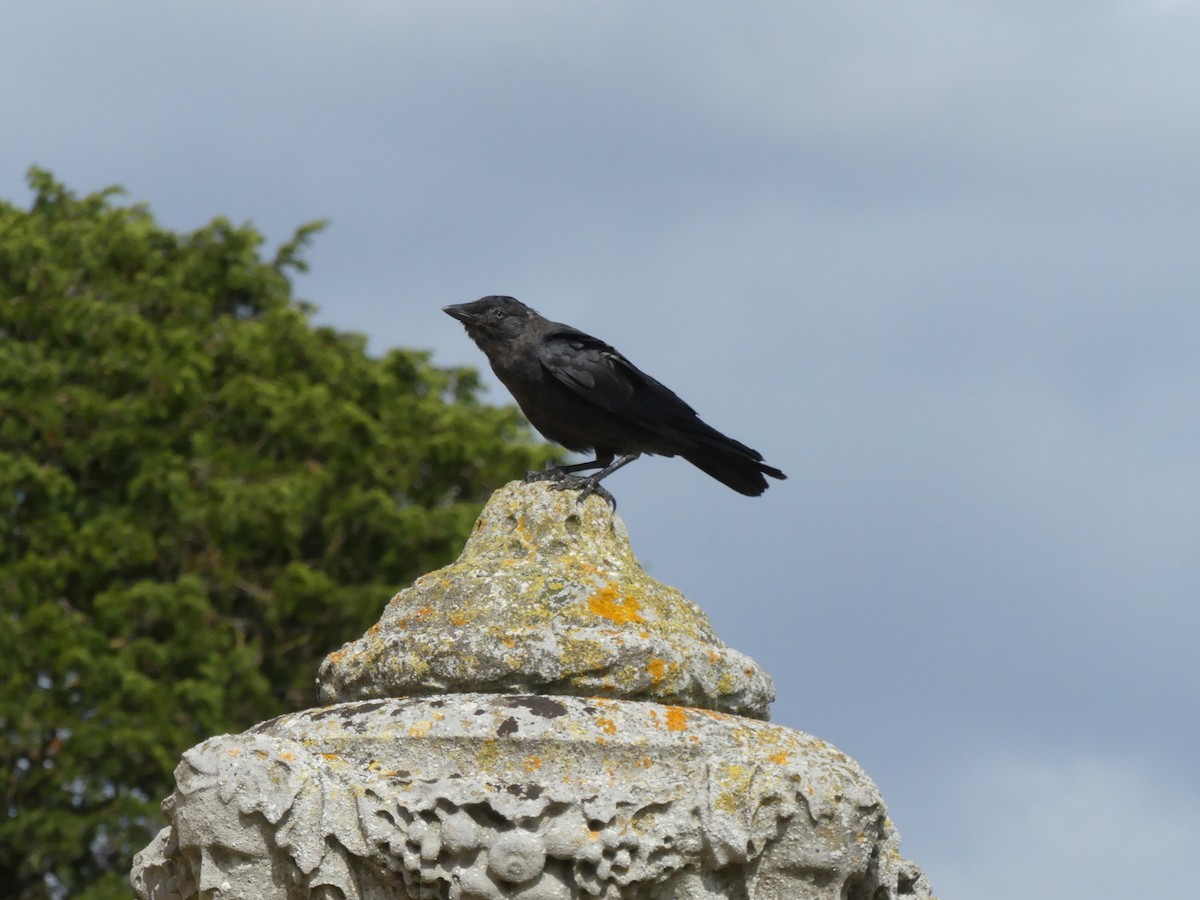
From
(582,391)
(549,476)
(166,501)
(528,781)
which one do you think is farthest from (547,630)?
(166,501)

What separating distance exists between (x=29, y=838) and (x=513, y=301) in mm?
10028

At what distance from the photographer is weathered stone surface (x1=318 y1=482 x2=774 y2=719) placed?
537 cm

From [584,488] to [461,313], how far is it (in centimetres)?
128

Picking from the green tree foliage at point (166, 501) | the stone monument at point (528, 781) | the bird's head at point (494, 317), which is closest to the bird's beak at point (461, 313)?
the bird's head at point (494, 317)

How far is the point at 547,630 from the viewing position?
17.7ft

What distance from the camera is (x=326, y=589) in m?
16.2

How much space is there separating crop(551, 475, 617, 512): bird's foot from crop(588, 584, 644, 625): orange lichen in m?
0.41

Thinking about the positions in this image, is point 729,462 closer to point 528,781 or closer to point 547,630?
point 547,630

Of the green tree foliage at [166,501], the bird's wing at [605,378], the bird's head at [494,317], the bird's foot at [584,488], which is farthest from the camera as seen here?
the green tree foliage at [166,501]

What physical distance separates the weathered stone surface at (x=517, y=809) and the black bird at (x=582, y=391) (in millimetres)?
1675

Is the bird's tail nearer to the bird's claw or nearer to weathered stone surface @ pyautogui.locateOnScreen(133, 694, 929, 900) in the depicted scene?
the bird's claw

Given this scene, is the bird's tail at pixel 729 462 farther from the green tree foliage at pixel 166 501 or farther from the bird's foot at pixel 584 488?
the green tree foliage at pixel 166 501

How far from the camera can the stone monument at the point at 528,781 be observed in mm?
5039

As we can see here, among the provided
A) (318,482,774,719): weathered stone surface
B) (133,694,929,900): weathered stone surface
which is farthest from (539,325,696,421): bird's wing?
(133,694,929,900): weathered stone surface
